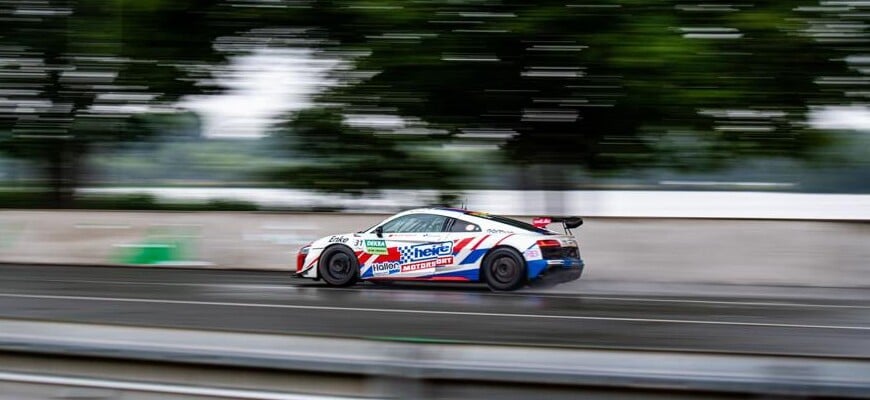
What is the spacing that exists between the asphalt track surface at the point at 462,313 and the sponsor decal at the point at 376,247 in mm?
570

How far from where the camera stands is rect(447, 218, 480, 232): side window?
564 inches

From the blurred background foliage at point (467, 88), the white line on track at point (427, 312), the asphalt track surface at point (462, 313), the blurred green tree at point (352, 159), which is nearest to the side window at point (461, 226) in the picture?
the asphalt track surface at point (462, 313)

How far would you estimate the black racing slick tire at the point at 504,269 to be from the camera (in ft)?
46.2

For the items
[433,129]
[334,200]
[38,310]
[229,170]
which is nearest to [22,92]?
[229,170]

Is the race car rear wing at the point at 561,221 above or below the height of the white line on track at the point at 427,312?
above

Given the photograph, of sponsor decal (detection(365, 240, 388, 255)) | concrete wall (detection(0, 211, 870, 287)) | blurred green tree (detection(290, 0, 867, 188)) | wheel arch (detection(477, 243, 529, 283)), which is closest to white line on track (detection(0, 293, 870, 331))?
wheel arch (detection(477, 243, 529, 283))

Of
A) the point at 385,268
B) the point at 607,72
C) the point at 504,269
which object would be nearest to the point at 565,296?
the point at 504,269

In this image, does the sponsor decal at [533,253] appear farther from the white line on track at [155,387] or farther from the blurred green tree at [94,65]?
the blurred green tree at [94,65]

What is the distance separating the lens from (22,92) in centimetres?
2452

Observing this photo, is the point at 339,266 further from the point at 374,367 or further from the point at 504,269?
the point at 374,367

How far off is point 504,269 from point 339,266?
253 cm

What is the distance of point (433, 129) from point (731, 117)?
5867 millimetres

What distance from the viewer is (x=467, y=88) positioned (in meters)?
19.9

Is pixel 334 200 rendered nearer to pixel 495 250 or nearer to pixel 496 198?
pixel 496 198
